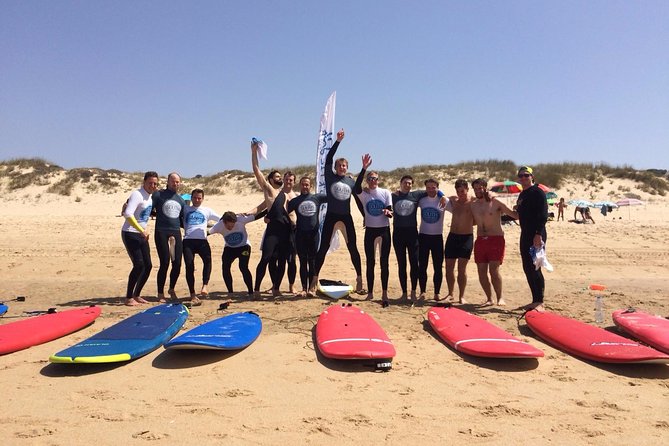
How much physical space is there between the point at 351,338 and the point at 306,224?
6.95 ft

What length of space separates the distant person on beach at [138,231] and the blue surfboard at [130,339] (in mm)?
854

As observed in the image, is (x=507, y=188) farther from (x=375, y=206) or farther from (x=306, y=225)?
(x=306, y=225)

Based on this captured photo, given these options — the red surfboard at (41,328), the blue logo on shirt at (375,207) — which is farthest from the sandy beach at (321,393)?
the blue logo on shirt at (375,207)

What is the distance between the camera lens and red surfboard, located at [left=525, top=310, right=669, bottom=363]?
140 inches

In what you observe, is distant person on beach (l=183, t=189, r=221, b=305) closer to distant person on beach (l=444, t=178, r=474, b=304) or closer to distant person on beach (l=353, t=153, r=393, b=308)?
distant person on beach (l=353, t=153, r=393, b=308)

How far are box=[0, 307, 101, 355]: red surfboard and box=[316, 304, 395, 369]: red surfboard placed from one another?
2580 mm

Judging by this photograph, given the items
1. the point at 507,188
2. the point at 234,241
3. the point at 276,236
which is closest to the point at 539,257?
the point at 276,236

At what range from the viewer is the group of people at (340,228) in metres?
5.41

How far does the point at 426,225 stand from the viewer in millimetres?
5586

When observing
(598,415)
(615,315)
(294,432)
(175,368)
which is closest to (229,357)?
(175,368)

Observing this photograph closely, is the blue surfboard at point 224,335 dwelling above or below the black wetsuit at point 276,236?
Result: below

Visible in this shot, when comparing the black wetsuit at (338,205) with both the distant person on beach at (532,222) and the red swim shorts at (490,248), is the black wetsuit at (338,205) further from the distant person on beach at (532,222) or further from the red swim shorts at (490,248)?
the distant person on beach at (532,222)

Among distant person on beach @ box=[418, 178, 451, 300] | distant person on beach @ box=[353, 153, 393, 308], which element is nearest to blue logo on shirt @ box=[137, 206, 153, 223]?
distant person on beach @ box=[353, 153, 393, 308]

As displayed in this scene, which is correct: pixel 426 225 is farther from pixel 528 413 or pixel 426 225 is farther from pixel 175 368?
pixel 175 368
